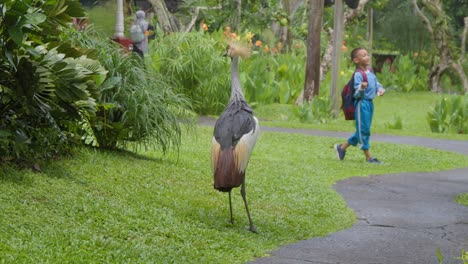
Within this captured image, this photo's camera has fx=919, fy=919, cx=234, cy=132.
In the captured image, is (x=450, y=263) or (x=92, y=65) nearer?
(x=450, y=263)

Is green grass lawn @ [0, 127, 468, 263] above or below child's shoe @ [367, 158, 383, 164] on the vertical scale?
above

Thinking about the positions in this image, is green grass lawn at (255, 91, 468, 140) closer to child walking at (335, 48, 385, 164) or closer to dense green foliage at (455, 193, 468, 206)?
child walking at (335, 48, 385, 164)

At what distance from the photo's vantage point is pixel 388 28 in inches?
1324

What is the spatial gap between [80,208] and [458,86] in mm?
25120

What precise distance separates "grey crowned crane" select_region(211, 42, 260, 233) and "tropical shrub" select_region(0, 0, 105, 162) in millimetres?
1428

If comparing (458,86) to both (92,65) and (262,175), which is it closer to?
(262,175)

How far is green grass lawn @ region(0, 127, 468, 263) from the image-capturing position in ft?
21.4

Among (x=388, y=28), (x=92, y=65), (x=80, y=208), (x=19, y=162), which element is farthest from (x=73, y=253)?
(x=388, y=28)

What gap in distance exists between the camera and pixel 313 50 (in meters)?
20.6

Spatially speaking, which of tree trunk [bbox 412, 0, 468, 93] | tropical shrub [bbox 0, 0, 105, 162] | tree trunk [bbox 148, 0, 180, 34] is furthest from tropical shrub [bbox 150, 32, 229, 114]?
tree trunk [bbox 412, 0, 468, 93]

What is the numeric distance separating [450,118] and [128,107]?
9.80m

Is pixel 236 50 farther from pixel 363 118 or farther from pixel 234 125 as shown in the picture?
pixel 363 118

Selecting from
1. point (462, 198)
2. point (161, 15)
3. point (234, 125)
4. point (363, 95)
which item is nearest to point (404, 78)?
point (161, 15)

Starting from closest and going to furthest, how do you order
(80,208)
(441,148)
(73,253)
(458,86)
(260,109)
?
(73,253), (80,208), (441,148), (260,109), (458,86)
